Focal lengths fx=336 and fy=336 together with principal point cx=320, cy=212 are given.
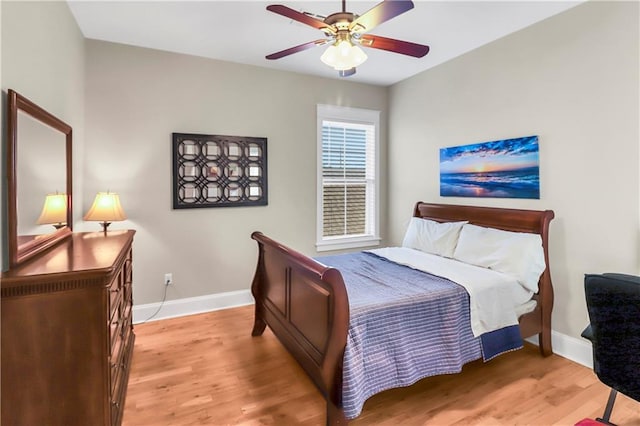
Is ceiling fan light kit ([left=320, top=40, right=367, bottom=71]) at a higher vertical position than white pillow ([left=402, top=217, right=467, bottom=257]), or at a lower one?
higher

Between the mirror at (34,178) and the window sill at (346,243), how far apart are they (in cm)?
274

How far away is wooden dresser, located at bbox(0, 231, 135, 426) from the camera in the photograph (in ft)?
4.62

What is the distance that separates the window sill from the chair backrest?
302cm

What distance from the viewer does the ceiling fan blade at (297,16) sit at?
6.01 feet

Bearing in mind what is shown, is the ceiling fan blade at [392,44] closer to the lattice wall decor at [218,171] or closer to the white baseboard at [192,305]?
the lattice wall decor at [218,171]

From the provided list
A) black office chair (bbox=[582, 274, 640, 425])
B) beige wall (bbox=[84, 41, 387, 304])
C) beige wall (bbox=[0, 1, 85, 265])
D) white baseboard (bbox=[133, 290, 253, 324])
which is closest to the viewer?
black office chair (bbox=[582, 274, 640, 425])

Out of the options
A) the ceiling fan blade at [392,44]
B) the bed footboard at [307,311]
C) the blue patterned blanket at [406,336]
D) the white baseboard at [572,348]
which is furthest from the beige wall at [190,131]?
the white baseboard at [572,348]

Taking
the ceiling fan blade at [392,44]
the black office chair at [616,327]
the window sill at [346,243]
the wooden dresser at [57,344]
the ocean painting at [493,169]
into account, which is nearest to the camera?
the wooden dresser at [57,344]

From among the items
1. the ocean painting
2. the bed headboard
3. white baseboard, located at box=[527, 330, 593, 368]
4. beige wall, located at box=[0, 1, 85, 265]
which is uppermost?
beige wall, located at box=[0, 1, 85, 265]

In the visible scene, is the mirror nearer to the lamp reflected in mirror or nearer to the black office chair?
the lamp reflected in mirror

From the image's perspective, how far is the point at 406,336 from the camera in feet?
6.81

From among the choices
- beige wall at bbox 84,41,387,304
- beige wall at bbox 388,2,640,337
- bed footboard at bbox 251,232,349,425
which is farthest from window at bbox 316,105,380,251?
bed footboard at bbox 251,232,349,425

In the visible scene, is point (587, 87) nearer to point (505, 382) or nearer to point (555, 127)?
point (555, 127)

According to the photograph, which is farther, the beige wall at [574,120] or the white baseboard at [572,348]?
the white baseboard at [572,348]
